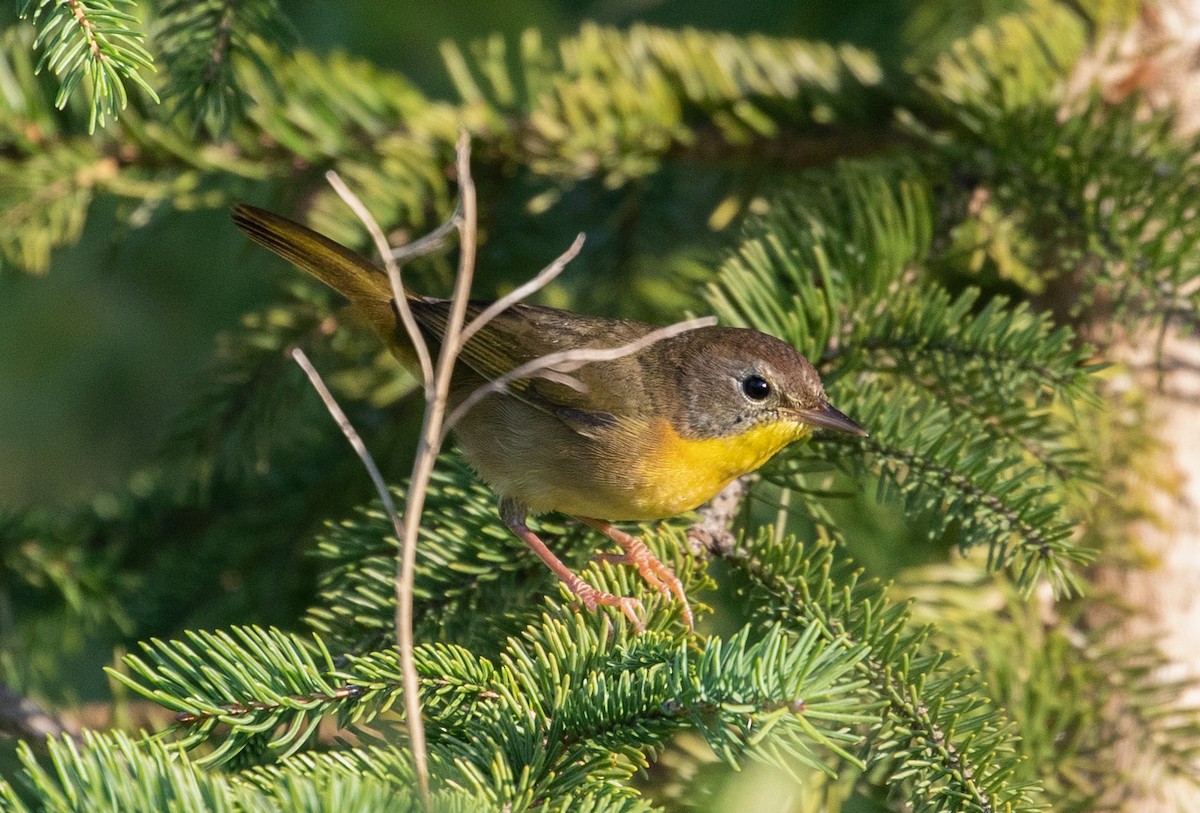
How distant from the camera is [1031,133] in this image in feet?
10.9

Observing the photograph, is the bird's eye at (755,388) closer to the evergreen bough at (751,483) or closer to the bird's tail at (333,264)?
the evergreen bough at (751,483)

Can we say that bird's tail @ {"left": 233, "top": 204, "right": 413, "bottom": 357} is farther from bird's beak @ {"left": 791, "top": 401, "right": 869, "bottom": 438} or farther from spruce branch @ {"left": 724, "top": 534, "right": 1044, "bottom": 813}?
spruce branch @ {"left": 724, "top": 534, "right": 1044, "bottom": 813}

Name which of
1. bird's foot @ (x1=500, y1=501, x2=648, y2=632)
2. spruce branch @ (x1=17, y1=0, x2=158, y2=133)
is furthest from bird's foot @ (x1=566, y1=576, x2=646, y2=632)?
spruce branch @ (x1=17, y1=0, x2=158, y2=133)

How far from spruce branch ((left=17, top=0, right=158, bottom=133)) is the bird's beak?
1.74 metres

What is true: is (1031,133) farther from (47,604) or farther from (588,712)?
(47,604)

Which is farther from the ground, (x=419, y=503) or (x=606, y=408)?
(x=606, y=408)

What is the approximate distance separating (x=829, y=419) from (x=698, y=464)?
44 centimetres

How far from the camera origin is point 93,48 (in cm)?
213

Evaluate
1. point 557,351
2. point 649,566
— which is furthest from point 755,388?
point 649,566

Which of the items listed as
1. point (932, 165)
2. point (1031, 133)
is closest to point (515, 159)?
point (932, 165)

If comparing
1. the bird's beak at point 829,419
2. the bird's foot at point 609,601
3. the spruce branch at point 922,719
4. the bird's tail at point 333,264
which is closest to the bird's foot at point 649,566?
the bird's foot at point 609,601

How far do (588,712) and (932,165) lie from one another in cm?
226

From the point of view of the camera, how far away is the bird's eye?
329cm

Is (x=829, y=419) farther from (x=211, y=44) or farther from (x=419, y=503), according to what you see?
(x=211, y=44)
